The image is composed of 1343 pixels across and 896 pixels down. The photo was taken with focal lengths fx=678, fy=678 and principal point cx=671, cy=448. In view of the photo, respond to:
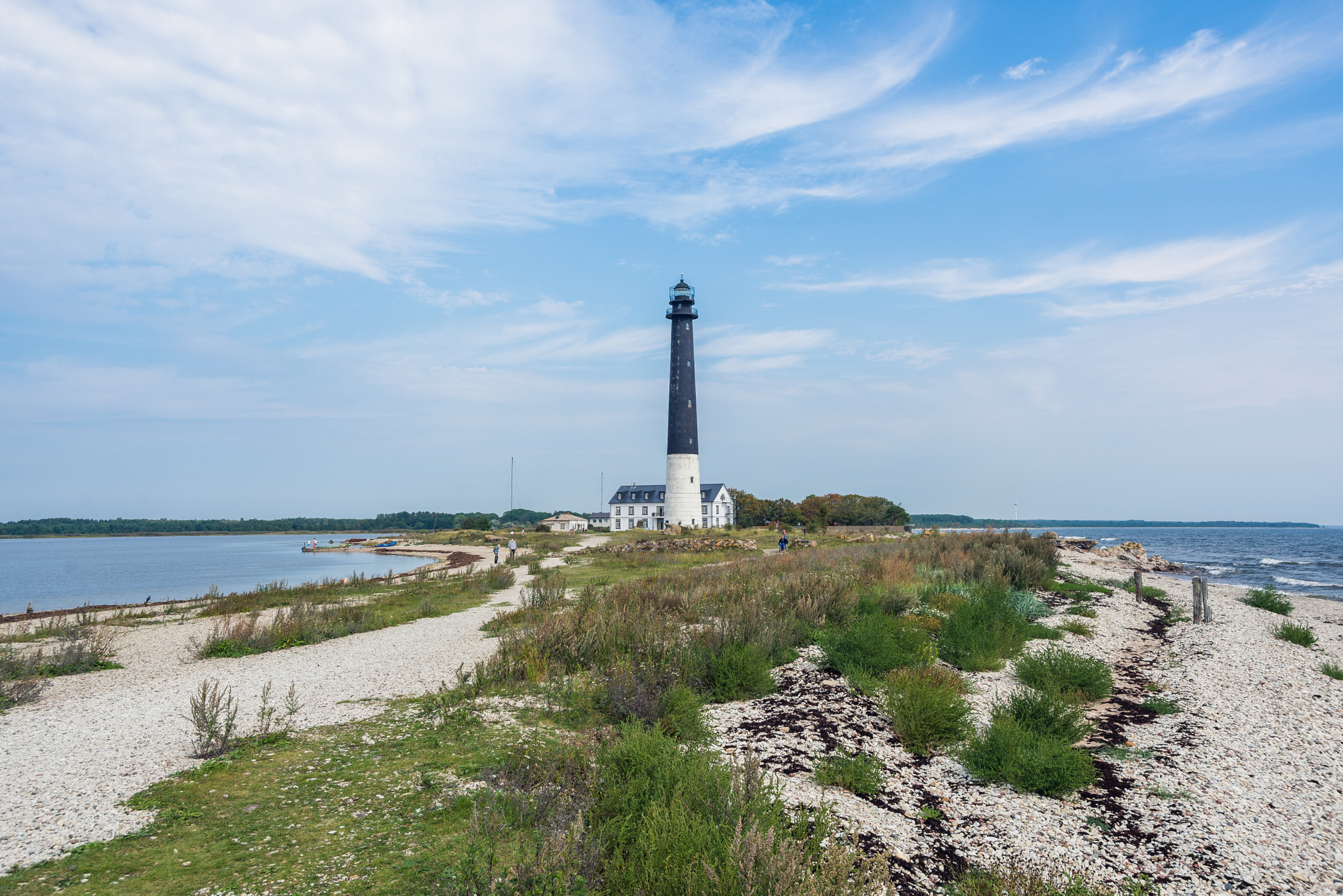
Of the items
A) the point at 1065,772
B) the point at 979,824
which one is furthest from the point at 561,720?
the point at 1065,772

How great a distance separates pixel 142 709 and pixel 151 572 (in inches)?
1507

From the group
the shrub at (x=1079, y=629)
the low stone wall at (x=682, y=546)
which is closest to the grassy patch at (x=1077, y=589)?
the shrub at (x=1079, y=629)

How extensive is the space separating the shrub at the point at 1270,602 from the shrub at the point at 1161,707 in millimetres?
12549

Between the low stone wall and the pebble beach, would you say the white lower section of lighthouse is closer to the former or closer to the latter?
the low stone wall

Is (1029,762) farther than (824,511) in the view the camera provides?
No

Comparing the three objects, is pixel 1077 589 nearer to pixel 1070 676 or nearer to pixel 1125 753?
pixel 1070 676

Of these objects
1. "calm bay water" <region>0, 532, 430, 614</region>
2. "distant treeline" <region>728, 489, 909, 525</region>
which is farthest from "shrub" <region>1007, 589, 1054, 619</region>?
"distant treeline" <region>728, 489, 909, 525</region>

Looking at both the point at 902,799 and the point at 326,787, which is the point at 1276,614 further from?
the point at 326,787

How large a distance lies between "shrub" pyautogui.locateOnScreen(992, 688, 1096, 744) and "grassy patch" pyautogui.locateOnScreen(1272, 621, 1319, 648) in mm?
8621

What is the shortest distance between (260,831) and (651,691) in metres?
3.94

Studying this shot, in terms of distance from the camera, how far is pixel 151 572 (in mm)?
39000

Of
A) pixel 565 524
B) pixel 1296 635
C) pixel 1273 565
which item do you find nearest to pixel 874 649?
pixel 1296 635

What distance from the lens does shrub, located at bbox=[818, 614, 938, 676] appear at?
31.2 ft

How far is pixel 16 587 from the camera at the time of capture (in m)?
30.7
